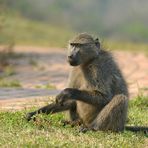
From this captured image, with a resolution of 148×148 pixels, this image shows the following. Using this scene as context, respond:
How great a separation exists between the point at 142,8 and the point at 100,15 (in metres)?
7.07

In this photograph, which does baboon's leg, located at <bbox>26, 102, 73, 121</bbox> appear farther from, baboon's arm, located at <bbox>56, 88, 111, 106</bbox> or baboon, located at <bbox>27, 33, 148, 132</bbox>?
baboon's arm, located at <bbox>56, 88, 111, 106</bbox>

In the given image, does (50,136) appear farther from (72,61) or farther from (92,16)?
(92,16)

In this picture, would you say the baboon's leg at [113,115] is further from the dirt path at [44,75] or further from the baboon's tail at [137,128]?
the dirt path at [44,75]

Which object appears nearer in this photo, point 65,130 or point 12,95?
point 65,130

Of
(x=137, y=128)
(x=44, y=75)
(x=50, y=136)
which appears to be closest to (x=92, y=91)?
(x=137, y=128)

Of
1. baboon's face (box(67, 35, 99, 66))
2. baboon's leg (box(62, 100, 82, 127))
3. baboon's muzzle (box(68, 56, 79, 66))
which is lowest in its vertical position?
baboon's leg (box(62, 100, 82, 127))

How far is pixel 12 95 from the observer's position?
35.7 feet

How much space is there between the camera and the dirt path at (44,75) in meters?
10.6

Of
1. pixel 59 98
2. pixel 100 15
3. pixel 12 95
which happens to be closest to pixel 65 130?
pixel 59 98

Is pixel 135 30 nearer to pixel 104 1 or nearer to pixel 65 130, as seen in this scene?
pixel 104 1

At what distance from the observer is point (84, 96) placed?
7949 millimetres

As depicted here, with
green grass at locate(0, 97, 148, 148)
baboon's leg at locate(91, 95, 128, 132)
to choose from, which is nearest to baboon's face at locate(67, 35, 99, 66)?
baboon's leg at locate(91, 95, 128, 132)

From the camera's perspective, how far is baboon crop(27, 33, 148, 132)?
793cm

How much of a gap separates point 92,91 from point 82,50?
0.58 metres
